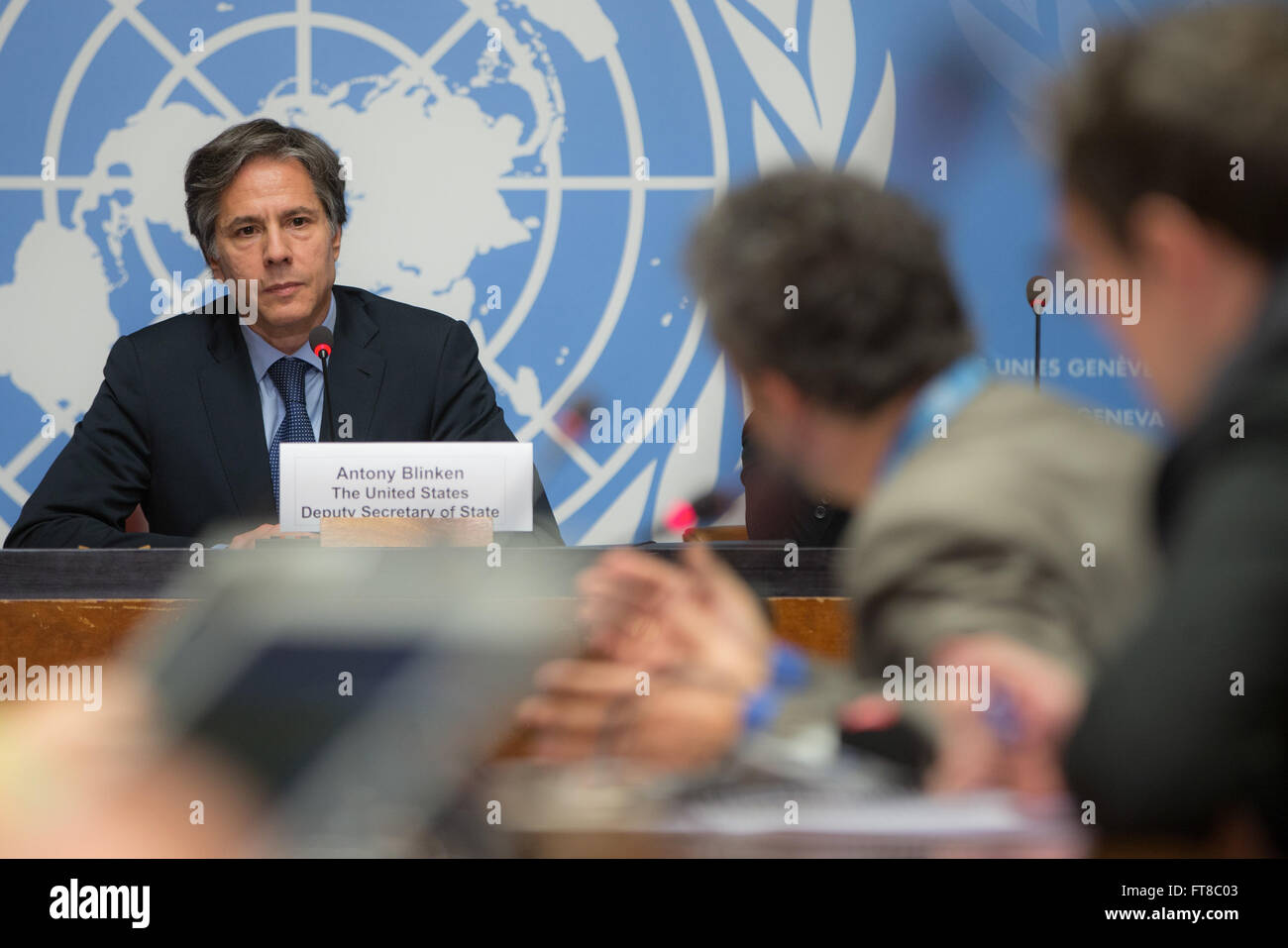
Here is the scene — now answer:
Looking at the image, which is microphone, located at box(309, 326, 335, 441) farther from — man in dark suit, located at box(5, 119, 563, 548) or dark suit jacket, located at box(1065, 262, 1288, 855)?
dark suit jacket, located at box(1065, 262, 1288, 855)

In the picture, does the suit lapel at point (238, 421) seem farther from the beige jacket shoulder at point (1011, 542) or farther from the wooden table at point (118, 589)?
the beige jacket shoulder at point (1011, 542)

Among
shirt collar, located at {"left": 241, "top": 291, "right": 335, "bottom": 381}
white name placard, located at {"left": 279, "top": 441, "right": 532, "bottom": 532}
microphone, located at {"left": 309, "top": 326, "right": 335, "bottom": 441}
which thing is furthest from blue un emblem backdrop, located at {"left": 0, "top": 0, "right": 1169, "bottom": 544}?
white name placard, located at {"left": 279, "top": 441, "right": 532, "bottom": 532}

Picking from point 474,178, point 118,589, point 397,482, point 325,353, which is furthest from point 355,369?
point 474,178

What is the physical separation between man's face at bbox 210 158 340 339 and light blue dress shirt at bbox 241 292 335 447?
Answer: 3cm

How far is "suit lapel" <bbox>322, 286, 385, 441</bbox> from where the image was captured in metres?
2.46

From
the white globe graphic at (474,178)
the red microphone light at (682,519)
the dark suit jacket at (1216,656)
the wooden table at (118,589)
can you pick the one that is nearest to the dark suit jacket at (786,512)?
the red microphone light at (682,519)

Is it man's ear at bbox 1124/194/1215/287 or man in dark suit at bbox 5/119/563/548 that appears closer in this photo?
man's ear at bbox 1124/194/1215/287

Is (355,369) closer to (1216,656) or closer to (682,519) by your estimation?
(682,519)

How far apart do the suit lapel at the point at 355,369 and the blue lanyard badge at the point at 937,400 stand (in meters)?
1.72

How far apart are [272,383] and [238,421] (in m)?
0.11

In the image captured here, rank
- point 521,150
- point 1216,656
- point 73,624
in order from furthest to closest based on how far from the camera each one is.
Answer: point 521,150
point 73,624
point 1216,656

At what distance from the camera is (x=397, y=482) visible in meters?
1.80

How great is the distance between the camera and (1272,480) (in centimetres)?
59
